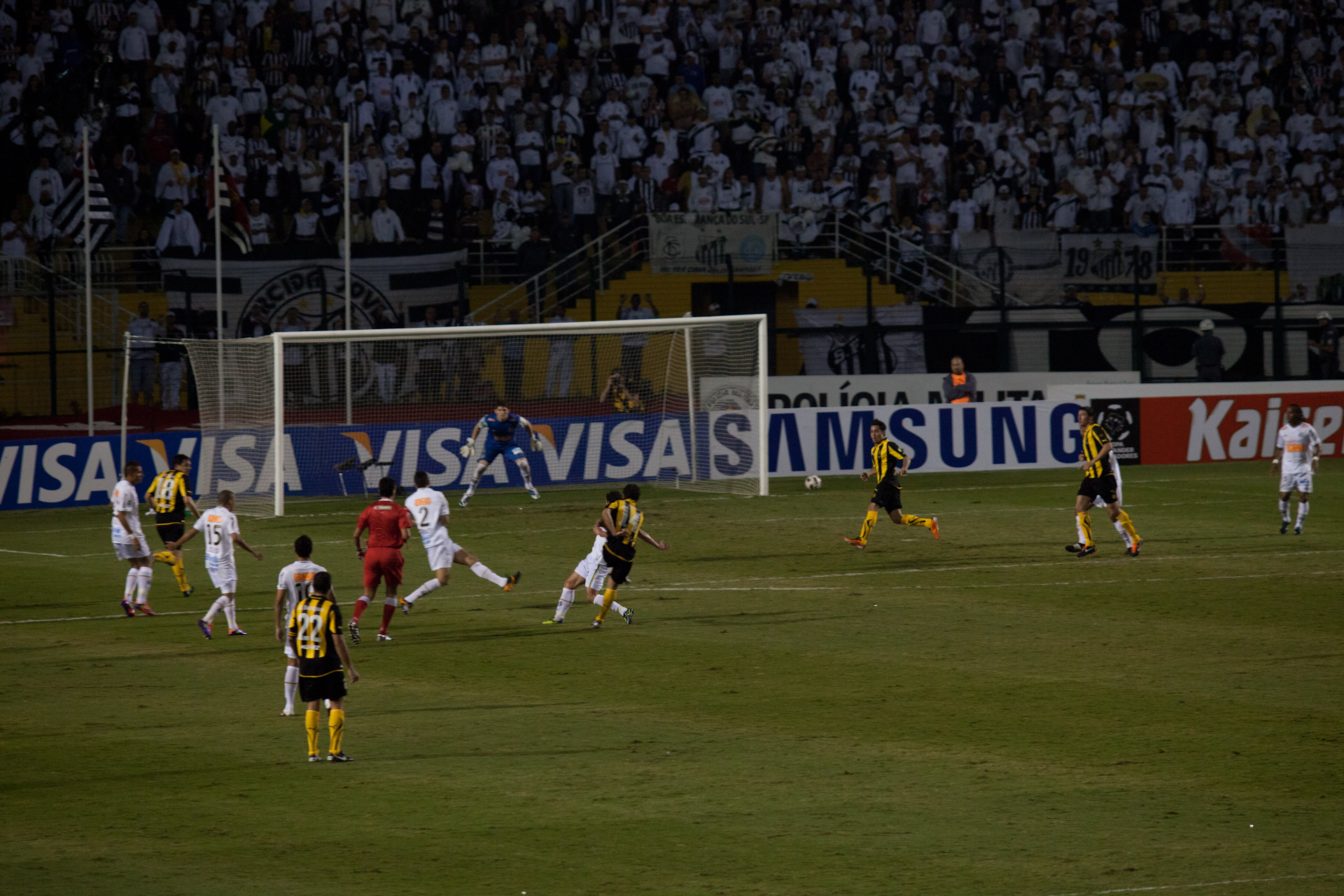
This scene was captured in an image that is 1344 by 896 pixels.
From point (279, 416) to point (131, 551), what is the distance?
8.29 meters

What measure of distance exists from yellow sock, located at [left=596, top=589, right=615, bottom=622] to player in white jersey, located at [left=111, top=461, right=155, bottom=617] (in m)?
5.34

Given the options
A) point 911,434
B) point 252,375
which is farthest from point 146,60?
point 911,434

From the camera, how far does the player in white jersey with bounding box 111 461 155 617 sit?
1859cm

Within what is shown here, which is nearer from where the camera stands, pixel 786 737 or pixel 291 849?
pixel 291 849

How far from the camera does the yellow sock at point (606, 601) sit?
17344mm

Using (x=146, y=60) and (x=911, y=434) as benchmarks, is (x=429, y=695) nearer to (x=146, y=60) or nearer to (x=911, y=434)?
(x=911, y=434)

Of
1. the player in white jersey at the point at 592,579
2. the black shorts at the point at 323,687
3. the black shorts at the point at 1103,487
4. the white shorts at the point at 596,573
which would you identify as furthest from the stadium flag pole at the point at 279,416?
the black shorts at the point at 323,687

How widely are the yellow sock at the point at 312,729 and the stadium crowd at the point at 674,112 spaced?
73.2ft

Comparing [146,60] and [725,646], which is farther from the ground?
[146,60]

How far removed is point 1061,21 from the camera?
41000mm

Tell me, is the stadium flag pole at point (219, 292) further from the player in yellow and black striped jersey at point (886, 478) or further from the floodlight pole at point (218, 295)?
the player in yellow and black striped jersey at point (886, 478)

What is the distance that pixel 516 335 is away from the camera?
30047 mm

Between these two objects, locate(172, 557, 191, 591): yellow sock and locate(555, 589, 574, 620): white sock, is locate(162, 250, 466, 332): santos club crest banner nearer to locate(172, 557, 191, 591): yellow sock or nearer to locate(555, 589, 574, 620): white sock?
locate(172, 557, 191, 591): yellow sock

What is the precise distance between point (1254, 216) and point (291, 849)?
33105 mm
